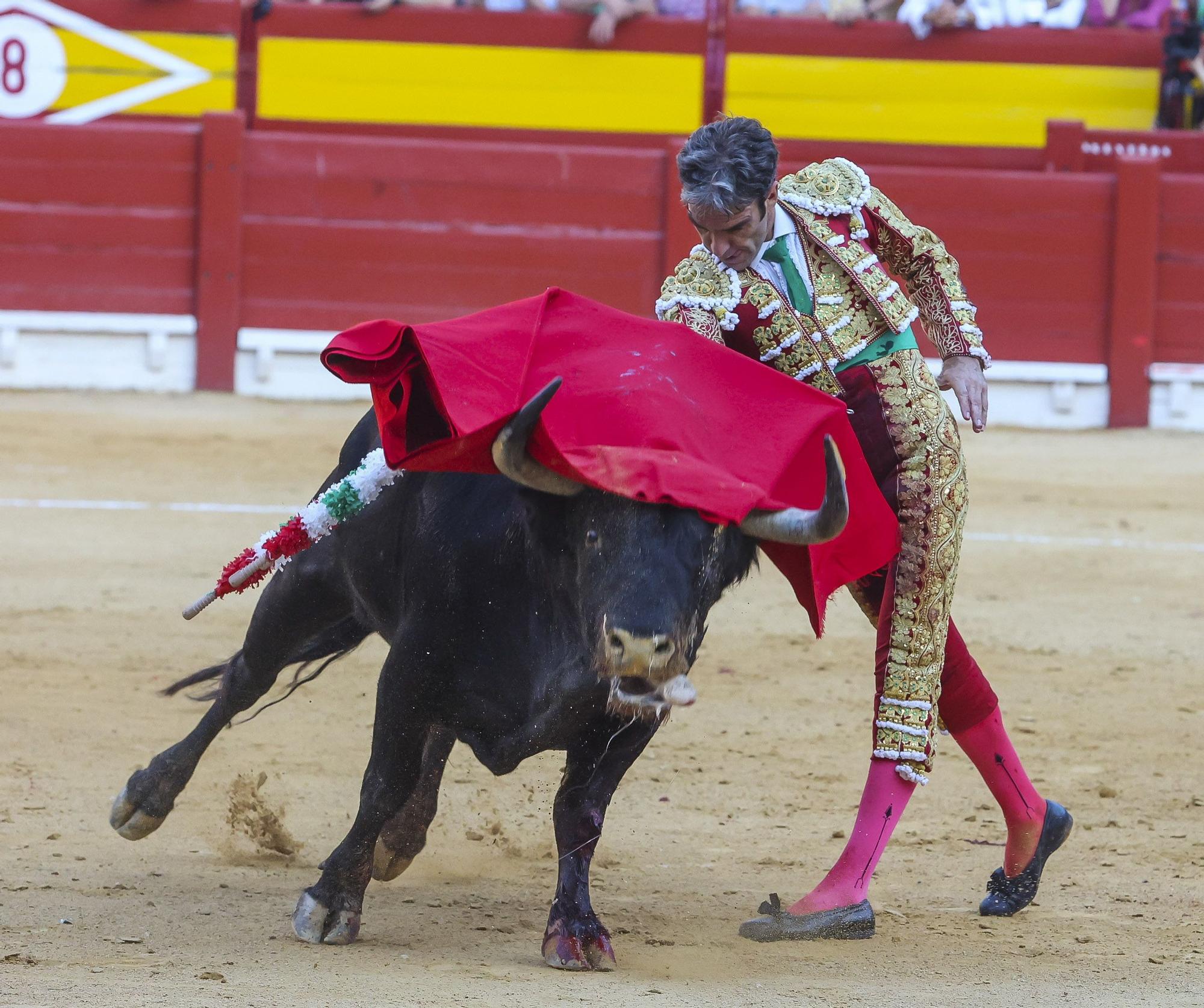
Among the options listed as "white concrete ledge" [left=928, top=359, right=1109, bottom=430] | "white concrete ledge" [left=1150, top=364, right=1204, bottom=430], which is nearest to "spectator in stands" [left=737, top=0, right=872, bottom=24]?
"white concrete ledge" [left=928, top=359, right=1109, bottom=430]

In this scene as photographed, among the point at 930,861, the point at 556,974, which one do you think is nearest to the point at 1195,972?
the point at 930,861

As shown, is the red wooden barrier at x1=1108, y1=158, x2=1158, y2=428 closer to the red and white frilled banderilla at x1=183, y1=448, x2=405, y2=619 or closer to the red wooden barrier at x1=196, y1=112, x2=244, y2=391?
the red wooden barrier at x1=196, y1=112, x2=244, y2=391

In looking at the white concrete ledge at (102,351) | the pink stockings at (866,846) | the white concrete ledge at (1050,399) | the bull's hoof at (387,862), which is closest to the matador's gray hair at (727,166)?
the pink stockings at (866,846)

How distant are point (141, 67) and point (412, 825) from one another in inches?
270

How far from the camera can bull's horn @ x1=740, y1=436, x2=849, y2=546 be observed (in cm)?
226

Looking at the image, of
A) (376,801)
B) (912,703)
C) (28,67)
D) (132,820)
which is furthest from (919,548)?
(28,67)

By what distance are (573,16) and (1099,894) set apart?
667 cm

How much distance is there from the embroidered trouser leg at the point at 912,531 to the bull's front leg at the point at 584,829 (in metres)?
0.38

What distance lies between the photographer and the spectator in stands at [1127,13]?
29.3 ft

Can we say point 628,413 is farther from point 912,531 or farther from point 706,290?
point 912,531

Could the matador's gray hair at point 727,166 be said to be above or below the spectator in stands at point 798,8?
below

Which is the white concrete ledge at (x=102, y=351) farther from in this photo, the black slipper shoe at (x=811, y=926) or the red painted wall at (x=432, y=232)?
the black slipper shoe at (x=811, y=926)

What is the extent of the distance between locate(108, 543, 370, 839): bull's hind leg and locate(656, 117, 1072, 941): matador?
33.8 inches

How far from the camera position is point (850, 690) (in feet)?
14.4
